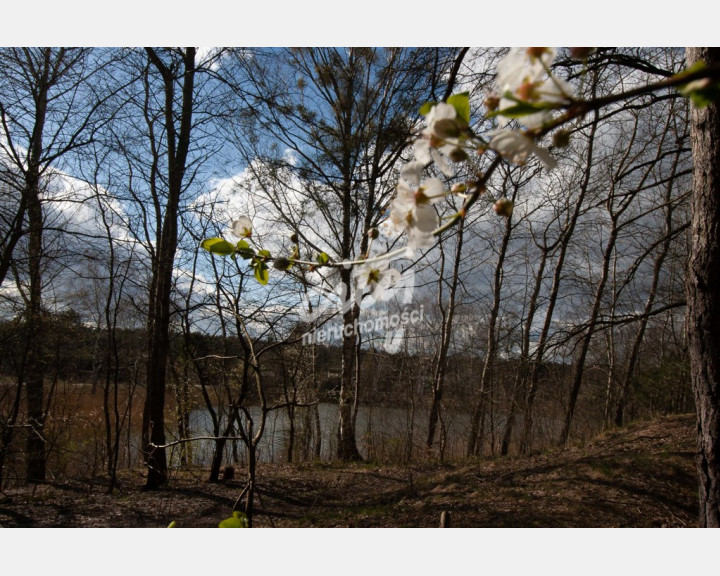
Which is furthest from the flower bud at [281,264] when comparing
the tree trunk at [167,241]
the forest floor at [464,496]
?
the tree trunk at [167,241]

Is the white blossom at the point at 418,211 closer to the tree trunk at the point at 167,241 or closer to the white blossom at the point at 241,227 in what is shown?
the white blossom at the point at 241,227

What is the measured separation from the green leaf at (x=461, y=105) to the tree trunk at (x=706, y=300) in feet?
3.18

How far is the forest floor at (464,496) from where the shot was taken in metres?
1.65

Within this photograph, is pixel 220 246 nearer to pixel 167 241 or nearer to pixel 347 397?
pixel 167 241

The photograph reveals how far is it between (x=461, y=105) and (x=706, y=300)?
99 cm

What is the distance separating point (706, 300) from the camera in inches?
34.1

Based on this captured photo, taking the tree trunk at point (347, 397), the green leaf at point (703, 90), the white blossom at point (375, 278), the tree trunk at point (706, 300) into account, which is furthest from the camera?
the tree trunk at point (347, 397)

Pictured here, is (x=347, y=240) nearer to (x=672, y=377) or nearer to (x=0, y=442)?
(x=0, y=442)

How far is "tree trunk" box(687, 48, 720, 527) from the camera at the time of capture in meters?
0.82

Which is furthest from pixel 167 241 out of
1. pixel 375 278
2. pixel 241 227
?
pixel 375 278

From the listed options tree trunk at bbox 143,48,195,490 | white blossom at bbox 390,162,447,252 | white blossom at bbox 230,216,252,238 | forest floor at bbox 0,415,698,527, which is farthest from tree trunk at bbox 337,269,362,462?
white blossom at bbox 390,162,447,252

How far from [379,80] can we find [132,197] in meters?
1.97

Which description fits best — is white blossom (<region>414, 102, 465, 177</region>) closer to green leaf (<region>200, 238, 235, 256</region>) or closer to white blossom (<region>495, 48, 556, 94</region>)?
white blossom (<region>495, 48, 556, 94</region>)

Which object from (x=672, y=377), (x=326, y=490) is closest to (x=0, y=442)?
(x=326, y=490)
